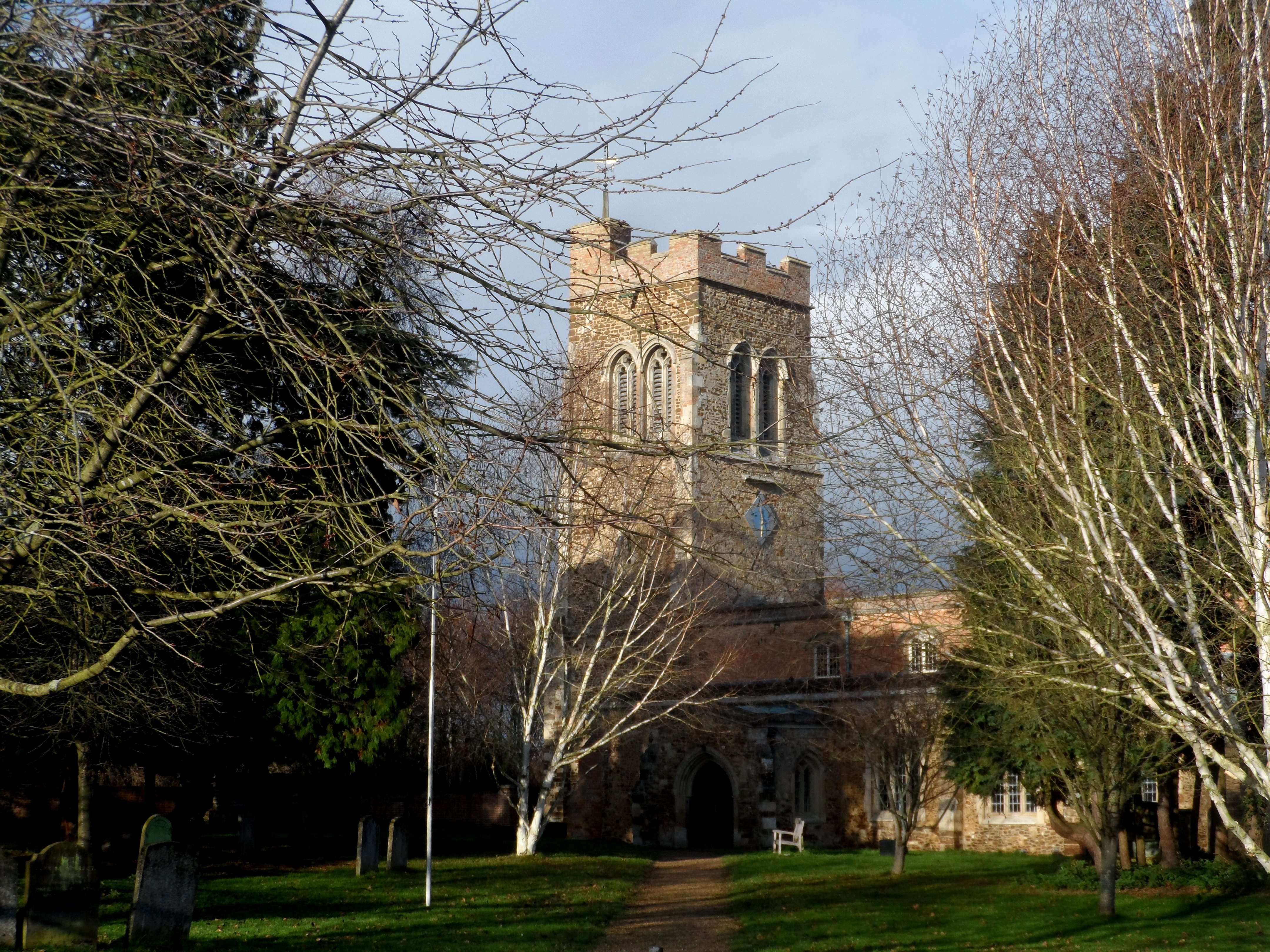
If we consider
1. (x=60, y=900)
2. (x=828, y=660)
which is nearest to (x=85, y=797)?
(x=60, y=900)

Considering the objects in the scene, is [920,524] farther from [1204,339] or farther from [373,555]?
[373,555]

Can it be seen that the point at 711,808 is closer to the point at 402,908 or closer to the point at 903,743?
the point at 903,743

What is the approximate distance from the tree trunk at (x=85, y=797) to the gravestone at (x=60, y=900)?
759 centimetres

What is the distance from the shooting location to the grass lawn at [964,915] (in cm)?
1363

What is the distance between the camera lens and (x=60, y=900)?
1051 cm

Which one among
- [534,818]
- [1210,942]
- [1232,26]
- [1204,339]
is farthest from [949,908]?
[1232,26]

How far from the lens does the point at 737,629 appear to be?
35438 millimetres

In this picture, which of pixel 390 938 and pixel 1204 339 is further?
pixel 390 938

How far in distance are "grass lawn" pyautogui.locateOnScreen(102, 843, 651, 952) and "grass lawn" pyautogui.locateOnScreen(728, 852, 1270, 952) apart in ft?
6.84

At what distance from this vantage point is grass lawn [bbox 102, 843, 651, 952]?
1202 centimetres

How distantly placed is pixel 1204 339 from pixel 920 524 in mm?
4332

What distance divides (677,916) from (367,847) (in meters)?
5.38

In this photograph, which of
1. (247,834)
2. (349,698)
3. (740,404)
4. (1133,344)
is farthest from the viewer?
(740,404)

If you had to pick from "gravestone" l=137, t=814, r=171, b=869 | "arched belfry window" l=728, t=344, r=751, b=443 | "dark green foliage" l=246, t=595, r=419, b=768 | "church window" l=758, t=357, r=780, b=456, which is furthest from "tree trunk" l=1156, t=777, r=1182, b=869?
"church window" l=758, t=357, r=780, b=456
